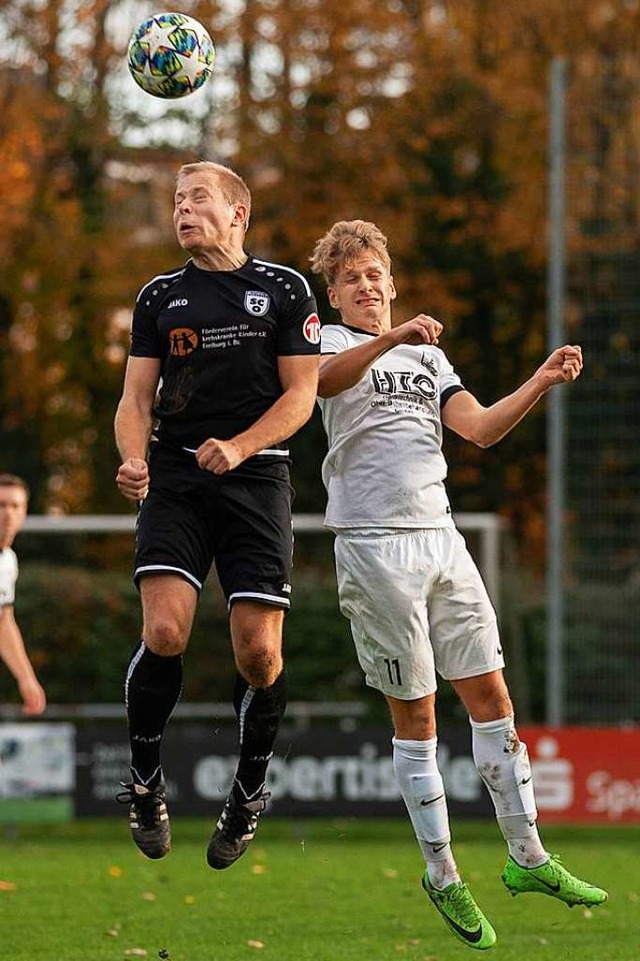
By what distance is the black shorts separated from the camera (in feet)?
23.7

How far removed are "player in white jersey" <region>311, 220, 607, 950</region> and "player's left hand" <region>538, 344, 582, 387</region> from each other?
5.2 inches

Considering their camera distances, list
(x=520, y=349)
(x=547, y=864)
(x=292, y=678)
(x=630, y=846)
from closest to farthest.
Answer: (x=547, y=864), (x=630, y=846), (x=292, y=678), (x=520, y=349)

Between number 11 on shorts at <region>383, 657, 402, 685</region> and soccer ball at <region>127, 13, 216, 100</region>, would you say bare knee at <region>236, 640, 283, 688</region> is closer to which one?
number 11 on shorts at <region>383, 657, 402, 685</region>

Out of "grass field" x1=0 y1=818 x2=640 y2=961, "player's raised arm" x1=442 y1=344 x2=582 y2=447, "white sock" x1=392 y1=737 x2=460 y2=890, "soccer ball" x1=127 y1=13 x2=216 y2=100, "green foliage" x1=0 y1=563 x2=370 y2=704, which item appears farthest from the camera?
"green foliage" x1=0 y1=563 x2=370 y2=704

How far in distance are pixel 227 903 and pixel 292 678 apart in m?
8.16

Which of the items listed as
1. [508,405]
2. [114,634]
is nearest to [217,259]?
[508,405]

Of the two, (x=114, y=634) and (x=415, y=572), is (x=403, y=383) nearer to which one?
(x=415, y=572)

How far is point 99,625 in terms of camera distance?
19.8 meters

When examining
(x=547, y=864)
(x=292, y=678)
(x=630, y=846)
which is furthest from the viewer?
(x=292, y=678)

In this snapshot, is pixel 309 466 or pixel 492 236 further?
pixel 492 236

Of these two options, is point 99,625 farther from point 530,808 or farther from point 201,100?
point 530,808

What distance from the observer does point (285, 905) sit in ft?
37.2

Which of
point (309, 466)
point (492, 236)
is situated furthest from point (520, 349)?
point (309, 466)

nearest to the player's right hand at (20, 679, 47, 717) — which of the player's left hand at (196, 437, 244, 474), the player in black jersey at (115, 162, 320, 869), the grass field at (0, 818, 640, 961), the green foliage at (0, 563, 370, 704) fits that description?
the grass field at (0, 818, 640, 961)
